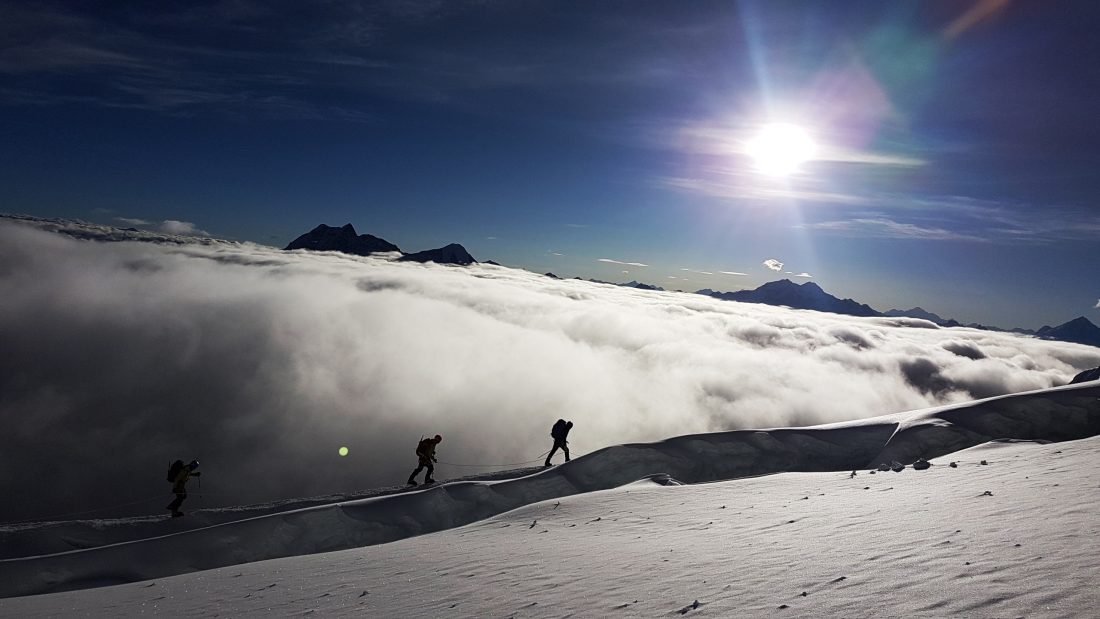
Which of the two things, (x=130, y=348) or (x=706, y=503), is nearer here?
(x=706, y=503)

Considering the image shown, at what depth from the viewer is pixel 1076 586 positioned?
489cm

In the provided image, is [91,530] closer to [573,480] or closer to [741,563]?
[573,480]

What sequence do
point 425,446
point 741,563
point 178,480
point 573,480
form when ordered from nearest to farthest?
point 741,563 < point 178,480 < point 573,480 < point 425,446

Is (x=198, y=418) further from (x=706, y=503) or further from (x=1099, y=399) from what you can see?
(x=1099, y=399)

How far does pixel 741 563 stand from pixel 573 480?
1315 cm

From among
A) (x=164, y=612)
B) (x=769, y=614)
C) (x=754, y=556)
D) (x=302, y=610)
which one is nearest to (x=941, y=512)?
(x=754, y=556)

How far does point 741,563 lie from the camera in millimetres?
7742

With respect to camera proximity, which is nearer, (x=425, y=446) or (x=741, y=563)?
(x=741, y=563)

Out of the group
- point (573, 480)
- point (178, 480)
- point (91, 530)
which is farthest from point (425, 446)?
point (91, 530)

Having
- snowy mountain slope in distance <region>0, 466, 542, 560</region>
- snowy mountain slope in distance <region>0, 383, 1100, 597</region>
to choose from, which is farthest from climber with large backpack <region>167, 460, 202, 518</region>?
snowy mountain slope in distance <region>0, 383, 1100, 597</region>

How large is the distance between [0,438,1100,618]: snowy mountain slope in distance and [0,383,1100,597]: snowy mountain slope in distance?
9.02 ft

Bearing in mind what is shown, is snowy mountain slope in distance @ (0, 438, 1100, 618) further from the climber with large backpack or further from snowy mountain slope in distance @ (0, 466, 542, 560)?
the climber with large backpack

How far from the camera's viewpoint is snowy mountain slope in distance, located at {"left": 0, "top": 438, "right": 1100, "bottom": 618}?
18.5ft

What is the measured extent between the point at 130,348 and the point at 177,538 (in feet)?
507
